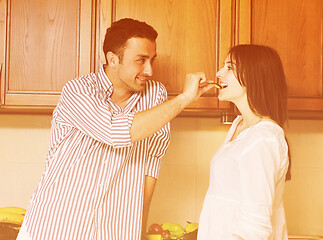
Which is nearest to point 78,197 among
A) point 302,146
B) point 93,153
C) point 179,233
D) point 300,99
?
point 93,153

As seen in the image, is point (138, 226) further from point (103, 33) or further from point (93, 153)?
point (103, 33)

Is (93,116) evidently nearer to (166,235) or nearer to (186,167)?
(166,235)

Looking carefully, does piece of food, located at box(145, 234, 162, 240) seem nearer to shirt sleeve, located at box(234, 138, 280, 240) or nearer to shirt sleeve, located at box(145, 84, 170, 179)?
shirt sleeve, located at box(145, 84, 170, 179)

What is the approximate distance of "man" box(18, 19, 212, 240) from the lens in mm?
1479

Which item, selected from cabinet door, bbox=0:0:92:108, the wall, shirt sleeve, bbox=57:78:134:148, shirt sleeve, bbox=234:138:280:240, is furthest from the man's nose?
the wall

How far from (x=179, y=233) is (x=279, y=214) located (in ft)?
2.39

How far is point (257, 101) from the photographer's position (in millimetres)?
1387

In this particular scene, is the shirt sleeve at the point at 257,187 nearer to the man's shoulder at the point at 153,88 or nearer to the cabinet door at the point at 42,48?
the man's shoulder at the point at 153,88

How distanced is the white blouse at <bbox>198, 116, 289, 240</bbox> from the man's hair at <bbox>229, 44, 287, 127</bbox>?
0.08 m

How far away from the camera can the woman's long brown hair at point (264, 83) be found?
1379 mm

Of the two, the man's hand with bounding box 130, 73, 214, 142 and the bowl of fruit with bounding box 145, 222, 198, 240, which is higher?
the man's hand with bounding box 130, 73, 214, 142

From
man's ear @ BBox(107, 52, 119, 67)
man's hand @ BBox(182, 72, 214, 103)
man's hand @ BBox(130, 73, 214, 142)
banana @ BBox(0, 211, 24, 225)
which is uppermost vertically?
man's ear @ BBox(107, 52, 119, 67)

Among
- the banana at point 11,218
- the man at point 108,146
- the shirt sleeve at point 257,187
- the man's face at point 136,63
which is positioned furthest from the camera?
the banana at point 11,218

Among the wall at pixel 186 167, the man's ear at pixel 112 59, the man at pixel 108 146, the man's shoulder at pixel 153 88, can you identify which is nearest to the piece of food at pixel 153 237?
the man at pixel 108 146
